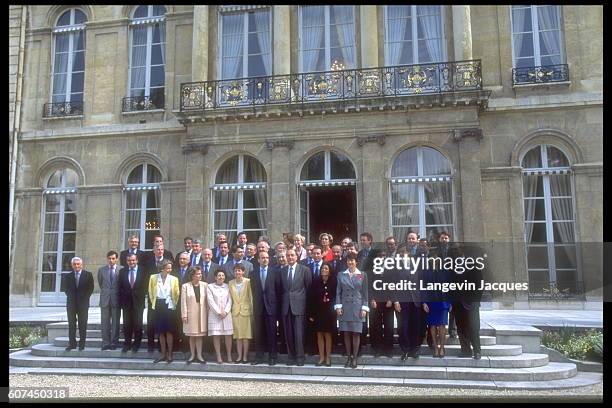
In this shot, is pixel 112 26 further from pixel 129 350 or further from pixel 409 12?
pixel 129 350

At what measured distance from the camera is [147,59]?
1243cm

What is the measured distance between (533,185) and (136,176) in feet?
27.3

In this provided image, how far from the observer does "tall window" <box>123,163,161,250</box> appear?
11586 mm

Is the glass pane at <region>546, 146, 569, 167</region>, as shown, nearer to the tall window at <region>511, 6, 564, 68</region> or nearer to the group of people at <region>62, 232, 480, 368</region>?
the tall window at <region>511, 6, 564, 68</region>

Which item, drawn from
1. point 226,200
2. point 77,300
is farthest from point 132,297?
point 226,200

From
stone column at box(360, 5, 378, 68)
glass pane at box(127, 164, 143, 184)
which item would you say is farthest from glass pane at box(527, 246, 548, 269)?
glass pane at box(127, 164, 143, 184)

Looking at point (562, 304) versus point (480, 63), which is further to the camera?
point (480, 63)

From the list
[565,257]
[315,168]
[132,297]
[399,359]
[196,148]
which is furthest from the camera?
[196,148]

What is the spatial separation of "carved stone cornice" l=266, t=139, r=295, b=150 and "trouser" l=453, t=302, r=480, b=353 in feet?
18.5

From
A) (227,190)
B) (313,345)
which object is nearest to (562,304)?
(313,345)

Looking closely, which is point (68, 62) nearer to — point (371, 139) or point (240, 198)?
point (240, 198)

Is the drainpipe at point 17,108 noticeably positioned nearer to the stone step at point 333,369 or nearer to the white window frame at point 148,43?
the white window frame at point 148,43

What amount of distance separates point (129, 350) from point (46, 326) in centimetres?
170

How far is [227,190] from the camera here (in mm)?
12008
